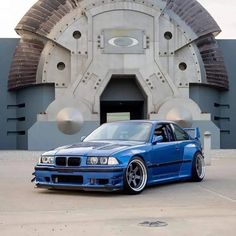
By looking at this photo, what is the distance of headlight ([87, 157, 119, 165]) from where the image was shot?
8.82 m

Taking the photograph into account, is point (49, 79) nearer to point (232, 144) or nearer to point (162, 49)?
point (162, 49)

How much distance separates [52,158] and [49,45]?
24.5m

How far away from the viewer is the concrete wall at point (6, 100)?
35.4 m

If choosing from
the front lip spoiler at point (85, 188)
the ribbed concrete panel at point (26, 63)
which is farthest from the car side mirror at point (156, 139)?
the ribbed concrete panel at point (26, 63)

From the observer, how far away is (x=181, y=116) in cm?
3130

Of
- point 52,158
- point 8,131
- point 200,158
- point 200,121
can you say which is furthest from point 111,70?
point 52,158

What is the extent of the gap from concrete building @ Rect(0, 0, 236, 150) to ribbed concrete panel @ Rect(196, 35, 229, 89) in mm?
65

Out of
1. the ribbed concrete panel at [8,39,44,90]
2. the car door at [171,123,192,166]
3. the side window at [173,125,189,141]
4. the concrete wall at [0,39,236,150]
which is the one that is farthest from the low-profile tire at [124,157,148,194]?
the ribbed concrete panel at [8,39,44,90]

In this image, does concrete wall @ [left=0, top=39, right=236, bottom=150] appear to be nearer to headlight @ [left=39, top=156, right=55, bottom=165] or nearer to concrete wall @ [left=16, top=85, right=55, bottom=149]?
concrete wall @ [left=16, top=85, right=55, bottom=149]

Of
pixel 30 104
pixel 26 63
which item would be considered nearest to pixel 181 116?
pixel 30 104

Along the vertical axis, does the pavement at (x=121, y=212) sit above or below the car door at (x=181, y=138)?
below

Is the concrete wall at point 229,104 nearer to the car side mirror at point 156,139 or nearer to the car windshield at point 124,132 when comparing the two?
the car windshield at point 124,132

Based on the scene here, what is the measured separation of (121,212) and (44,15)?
91.9 ft

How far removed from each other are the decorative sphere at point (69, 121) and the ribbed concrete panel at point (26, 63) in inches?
169
